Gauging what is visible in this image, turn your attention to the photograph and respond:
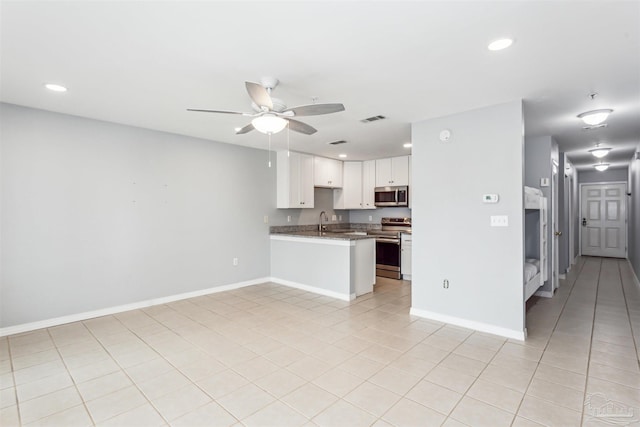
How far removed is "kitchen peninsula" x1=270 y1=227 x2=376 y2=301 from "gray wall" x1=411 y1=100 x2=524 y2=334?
1038mm

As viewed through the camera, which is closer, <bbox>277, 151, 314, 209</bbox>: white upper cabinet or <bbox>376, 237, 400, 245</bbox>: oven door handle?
<bbox>277, 151, 314, 209</bbox>: white upper cabinet

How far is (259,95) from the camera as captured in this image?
2354 millimetres

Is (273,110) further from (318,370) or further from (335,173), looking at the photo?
(335,173)

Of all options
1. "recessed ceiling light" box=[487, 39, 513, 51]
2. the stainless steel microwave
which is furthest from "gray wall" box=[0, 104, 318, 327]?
"recessed ceiling light" box=[487, 39, 513, 51]

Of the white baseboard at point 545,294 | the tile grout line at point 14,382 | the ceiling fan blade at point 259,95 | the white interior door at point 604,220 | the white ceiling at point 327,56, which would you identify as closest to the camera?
the white ceiling at point 327,56

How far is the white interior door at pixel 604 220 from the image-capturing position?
27.5ft

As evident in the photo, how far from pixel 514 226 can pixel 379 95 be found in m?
1.92

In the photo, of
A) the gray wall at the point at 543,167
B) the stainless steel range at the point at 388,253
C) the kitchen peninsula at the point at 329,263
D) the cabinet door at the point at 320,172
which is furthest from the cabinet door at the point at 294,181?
the gray wall at the point at 543,167

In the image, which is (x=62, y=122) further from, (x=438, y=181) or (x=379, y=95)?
(x=438, y=181)

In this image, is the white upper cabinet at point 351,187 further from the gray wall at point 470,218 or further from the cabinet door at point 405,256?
the gray wall at point 470,218

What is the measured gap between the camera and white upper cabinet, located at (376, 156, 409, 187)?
21.1ft

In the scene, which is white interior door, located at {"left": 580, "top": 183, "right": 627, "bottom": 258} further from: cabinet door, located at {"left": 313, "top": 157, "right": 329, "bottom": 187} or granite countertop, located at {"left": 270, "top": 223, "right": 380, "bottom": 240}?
cabinet door, located at {"left": 313, "top": 157, "right": 329, "bottom": 187}

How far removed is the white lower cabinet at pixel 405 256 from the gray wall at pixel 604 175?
662 centimetres

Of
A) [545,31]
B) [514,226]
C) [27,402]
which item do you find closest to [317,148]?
[514,226]
